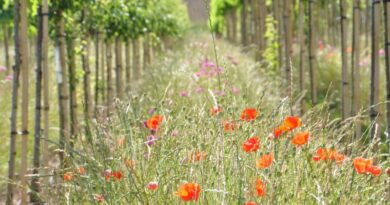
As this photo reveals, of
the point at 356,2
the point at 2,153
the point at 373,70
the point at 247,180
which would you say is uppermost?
the point at 356,2

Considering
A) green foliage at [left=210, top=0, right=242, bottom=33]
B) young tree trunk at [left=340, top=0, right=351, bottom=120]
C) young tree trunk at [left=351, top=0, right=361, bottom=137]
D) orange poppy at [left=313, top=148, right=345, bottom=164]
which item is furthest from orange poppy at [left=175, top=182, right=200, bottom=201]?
green foliage at [left=210, top=0, right=242, bottom=33]

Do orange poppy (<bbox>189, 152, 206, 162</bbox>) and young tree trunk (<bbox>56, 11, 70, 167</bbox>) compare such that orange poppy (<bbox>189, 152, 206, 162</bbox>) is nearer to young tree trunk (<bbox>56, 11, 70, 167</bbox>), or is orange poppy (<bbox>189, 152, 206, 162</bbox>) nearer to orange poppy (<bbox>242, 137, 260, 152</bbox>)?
orange poppy (<bbox>242, 137, 260, 152</bbox>)

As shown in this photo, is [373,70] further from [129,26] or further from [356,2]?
[129,26]

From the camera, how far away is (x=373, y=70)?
412 centimetres

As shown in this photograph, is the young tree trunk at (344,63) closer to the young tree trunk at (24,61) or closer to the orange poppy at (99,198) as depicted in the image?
the young tree trunk at (24,61)

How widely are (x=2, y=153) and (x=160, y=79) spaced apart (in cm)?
281

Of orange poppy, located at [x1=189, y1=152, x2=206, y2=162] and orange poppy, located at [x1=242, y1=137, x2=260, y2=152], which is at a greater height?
orange poppy, located at [x1=242, y1=137, x2=260, y2=152]

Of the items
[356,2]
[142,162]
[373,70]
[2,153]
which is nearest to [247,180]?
[142,162]

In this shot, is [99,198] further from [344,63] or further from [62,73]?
[344,63]

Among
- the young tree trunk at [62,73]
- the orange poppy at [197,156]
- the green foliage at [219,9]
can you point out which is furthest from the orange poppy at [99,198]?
the green foliage at [219,9]

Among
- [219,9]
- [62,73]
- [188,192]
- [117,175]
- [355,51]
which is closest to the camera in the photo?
[188,192]

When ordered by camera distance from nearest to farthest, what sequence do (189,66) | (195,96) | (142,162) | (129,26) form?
(142,162) → (195,96) → (129,26) → (189,66)

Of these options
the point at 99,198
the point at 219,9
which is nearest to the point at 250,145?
the point at 99,198

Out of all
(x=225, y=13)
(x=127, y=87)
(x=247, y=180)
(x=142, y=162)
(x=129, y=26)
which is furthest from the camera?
(x=225, y=13)
